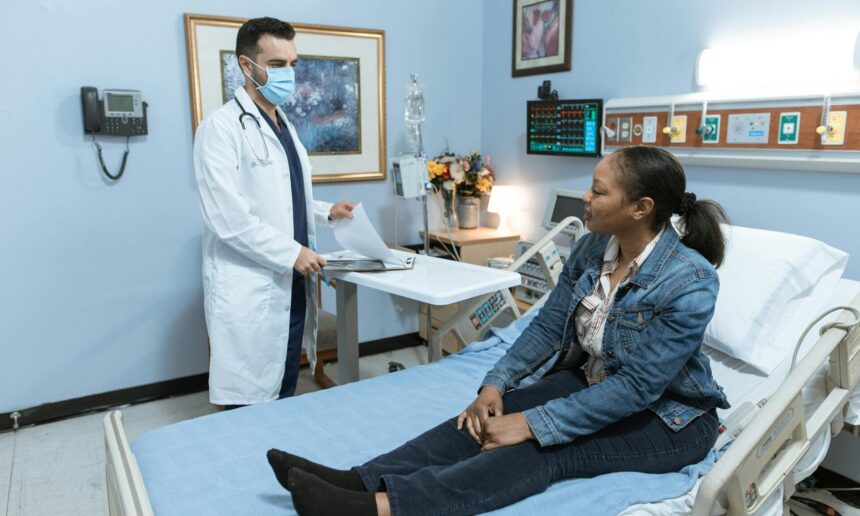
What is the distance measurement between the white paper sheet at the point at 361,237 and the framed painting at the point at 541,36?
156 centimetres

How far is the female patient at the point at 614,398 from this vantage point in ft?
4.35

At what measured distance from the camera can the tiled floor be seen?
2256mm

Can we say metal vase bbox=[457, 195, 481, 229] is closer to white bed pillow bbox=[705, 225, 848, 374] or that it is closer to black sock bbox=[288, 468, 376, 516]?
white bed pillow bbox=[705, 225, 848, 374]

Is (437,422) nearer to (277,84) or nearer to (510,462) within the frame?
(510,462)

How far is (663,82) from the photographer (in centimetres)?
271

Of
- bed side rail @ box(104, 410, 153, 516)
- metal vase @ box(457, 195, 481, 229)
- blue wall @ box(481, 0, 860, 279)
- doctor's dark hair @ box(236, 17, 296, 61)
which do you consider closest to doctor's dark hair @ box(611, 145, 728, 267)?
blue wall @ box(481, 0, 860, 279)

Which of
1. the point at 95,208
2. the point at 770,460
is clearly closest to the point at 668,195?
the point at 770,460

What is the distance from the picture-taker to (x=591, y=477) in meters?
1.45

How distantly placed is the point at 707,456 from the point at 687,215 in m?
0.57

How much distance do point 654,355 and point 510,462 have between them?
0.38 metres

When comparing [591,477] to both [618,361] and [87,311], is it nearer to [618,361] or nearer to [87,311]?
[618,361]

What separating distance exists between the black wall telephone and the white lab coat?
0.80m

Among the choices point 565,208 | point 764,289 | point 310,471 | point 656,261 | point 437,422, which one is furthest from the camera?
point 565,208

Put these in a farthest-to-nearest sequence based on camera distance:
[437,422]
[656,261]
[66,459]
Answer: [66,459] < [437,422] < [656,261]
